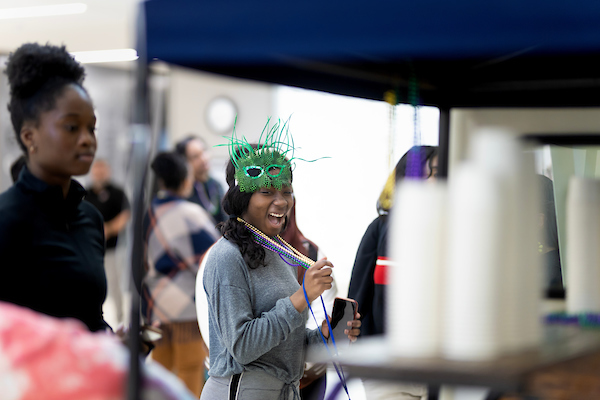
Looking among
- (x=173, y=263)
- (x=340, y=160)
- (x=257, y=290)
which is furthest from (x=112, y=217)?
(x=257, y=290)

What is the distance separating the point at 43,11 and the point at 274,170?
5414 mm

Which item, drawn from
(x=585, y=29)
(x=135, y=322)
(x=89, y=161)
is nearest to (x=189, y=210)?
(x=89, y=161)

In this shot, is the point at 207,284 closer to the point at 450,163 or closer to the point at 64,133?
the point at 64,133

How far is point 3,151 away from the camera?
7473 mm

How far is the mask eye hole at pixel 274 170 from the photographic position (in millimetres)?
1900

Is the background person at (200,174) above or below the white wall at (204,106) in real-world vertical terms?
below

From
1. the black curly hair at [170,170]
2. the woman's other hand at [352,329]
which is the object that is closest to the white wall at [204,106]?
the black curly hair at [170,170]

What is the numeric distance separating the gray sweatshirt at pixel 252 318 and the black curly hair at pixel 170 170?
1.78 meters

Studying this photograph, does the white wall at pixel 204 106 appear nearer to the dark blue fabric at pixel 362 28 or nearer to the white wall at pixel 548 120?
the white wall at pixel 548 120

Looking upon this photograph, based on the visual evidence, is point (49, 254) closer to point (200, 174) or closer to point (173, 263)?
point (173, 263)

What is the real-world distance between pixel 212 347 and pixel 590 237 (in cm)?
113

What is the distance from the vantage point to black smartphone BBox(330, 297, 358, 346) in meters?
1.89

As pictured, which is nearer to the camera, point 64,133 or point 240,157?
point 64,133

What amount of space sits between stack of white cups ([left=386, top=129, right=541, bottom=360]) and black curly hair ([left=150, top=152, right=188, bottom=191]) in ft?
9.31
